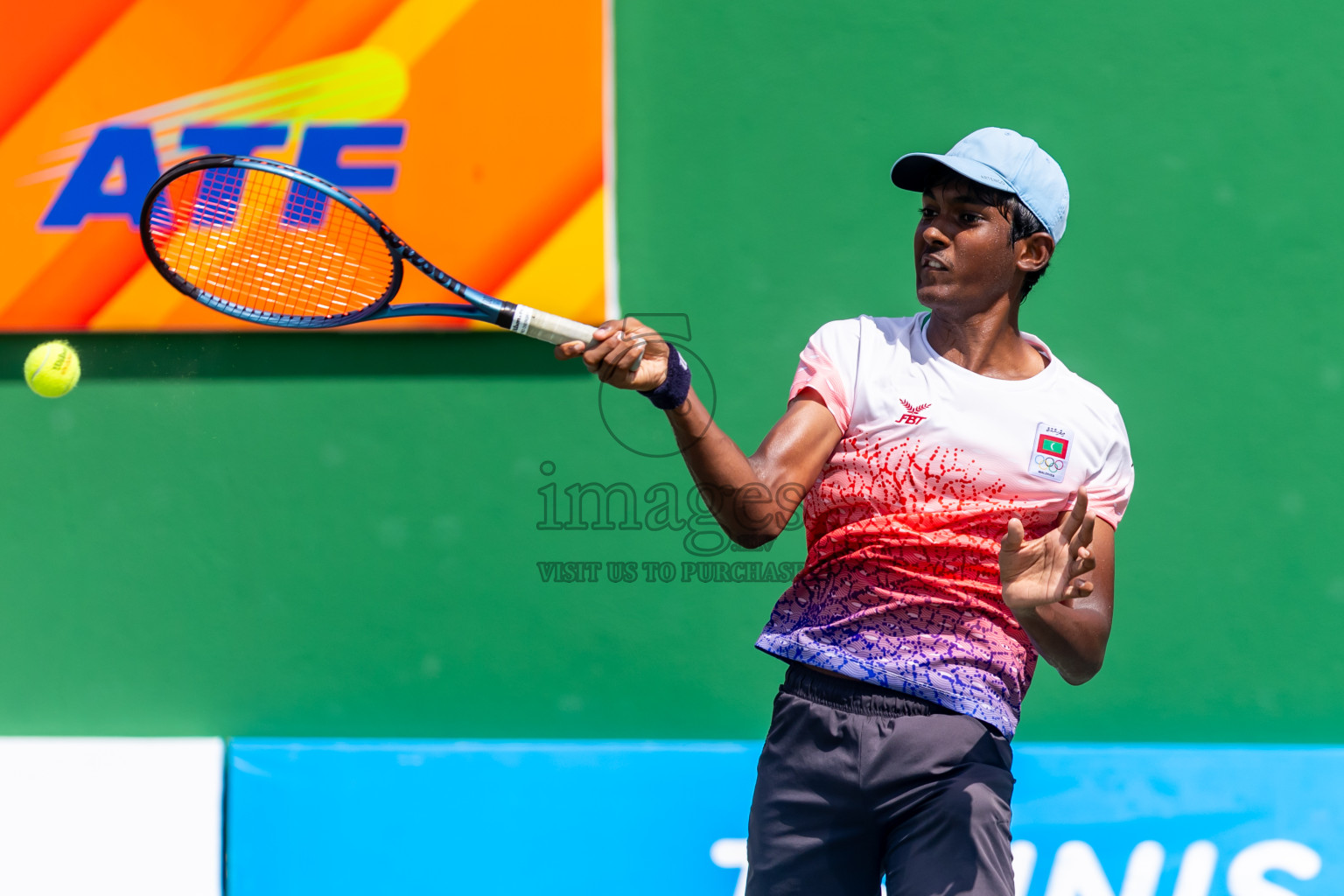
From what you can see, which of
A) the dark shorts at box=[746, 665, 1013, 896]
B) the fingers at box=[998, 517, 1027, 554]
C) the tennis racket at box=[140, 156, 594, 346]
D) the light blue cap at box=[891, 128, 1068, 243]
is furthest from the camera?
the tennis racket at box=[140, 156, 594, 346]

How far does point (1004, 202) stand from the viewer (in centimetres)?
183

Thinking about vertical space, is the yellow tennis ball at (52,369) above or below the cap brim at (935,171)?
above

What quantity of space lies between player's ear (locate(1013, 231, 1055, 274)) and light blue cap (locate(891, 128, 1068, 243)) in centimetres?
2

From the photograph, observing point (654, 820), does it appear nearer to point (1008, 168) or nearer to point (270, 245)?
point (270, 245)

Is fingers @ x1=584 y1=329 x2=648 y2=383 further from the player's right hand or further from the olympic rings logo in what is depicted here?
the olympic rings logo

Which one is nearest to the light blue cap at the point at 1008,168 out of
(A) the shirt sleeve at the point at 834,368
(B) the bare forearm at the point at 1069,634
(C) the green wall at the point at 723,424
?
(A) the shirt sleeve at the point at 834,368

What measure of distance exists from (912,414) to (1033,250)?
384mm

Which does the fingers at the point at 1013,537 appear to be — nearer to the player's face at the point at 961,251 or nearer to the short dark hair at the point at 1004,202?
the player's face at the point at 961,251

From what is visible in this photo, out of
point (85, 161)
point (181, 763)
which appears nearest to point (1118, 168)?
point (85, 161)

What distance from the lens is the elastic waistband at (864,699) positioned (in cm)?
173

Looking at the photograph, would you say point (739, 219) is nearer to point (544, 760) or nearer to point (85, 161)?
point (544, 760)

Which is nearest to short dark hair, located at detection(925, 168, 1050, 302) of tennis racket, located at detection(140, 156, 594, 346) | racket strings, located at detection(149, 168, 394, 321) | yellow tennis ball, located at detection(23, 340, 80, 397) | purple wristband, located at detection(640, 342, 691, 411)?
purple wristband, located at detection(640, 342, 691, 411)

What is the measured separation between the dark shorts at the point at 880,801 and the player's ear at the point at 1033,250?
2.47ft

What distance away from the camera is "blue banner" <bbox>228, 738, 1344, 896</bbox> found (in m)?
2.82
